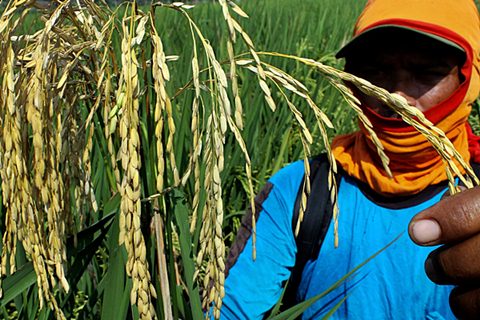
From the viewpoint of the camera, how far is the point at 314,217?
1612 mm

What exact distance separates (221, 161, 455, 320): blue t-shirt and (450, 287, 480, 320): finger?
582mm

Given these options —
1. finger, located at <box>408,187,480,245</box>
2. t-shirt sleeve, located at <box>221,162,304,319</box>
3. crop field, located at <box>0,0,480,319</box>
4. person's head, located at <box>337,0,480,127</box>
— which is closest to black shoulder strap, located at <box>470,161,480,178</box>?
person's head, located at <box>337,0,480,127</box>

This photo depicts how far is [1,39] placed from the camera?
699 millimetres

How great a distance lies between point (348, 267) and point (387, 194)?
0.71 ft

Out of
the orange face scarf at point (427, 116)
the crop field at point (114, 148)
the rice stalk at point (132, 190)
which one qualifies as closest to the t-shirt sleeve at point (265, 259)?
the orange face scarf at point (427, 116)

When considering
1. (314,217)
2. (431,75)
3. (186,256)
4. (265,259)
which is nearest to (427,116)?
(431,75)

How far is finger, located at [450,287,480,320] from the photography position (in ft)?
3.17

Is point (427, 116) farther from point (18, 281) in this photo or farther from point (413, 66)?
point (18, 281)

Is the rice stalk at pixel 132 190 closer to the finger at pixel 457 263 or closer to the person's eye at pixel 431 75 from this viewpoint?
the finger at pixel 457 263

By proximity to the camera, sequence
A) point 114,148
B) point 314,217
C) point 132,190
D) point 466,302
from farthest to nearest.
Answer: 1. point 314,217
2. point 466,302
3. point 114,148
4. point 132,190

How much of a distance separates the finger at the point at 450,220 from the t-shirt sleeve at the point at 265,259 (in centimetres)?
81

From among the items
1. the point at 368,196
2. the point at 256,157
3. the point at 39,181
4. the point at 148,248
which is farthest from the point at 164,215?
the point at 256,157

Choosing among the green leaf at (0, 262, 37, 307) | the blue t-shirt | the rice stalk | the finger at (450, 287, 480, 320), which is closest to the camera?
the rice stalk

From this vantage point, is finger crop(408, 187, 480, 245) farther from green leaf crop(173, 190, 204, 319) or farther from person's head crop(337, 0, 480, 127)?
person's head crop(337, 0, 480, 127)
